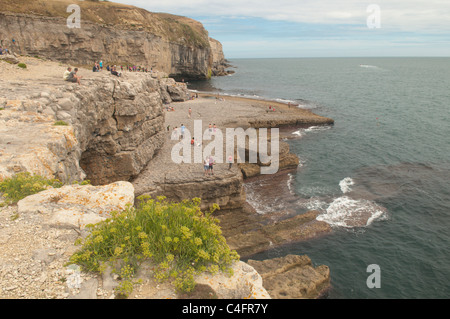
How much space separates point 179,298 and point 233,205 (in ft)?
61.1


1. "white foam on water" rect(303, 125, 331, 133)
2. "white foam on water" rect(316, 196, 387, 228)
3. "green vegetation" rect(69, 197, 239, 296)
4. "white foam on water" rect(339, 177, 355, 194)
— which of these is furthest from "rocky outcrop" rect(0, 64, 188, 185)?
"white foam on water" rect(303, 125, 331, 133)

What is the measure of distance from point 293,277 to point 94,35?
6490cm

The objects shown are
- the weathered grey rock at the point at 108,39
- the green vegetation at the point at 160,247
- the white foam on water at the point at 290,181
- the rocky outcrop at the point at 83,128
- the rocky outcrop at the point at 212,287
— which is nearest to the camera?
the rocky outcrop at the point at 212,287

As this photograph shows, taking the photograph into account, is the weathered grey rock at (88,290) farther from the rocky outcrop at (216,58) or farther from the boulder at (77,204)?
the rocky outcrop at (216,58)

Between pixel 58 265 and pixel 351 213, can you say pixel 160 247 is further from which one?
pixel 351 213

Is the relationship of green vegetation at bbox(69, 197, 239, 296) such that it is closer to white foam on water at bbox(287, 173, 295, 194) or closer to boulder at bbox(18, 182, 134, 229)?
boulder at bbox(18, 182, 134, 229)

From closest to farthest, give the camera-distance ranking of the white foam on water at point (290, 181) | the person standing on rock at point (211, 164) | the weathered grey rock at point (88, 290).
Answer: the weathered grey rock at point (88, 290), the person standing on rock at point (211, 164), the white foam on water at point (290, 181)

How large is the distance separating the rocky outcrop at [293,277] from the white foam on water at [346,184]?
13.7 meters

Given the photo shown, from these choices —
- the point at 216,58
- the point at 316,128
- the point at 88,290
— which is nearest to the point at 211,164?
the point at 88,290

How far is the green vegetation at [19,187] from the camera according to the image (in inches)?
340

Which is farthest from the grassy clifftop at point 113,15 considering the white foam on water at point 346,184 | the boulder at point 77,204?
the white foam on water at point 346,184

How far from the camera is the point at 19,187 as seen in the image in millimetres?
8961
